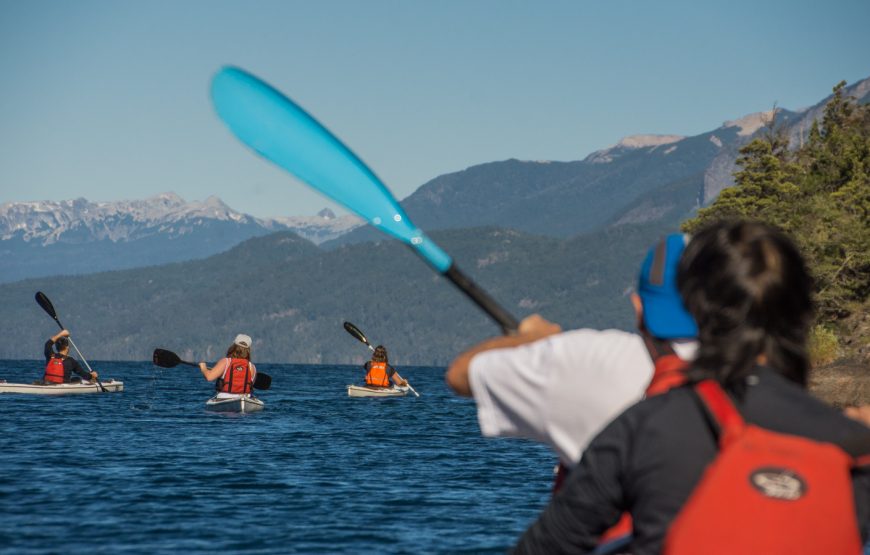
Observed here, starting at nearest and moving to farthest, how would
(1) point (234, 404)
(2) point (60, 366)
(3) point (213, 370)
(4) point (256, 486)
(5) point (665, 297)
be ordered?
1. (5) point (665, 297)
2. (4) point (256, 486)
3. (3) point (213, 370)
4. (1) point (234, 404)
5. (2) point (60, 366)

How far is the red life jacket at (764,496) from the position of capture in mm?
2797

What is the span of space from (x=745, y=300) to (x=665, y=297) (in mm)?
323

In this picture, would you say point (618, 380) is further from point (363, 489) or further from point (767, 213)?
point (767, 213)

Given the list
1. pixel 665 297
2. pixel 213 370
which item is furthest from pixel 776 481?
pixel 213 370

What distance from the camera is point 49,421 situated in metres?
33.5

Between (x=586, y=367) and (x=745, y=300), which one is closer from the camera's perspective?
(x=745, y=300)

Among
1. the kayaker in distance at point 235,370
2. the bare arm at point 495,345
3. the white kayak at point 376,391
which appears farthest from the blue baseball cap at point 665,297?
the white kayak at point 376,391

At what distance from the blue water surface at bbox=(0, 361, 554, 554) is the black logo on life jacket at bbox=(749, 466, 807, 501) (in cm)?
1081

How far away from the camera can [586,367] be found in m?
3.27

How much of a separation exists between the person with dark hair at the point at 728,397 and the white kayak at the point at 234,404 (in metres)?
32.2

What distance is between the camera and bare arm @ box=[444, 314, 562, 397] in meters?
3.43

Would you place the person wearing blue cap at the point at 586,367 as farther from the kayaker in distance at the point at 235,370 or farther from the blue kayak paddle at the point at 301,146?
the kayaker in distance at the point at 235,370

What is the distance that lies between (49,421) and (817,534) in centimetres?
3282

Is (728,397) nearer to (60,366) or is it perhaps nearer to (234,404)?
(234,404)
